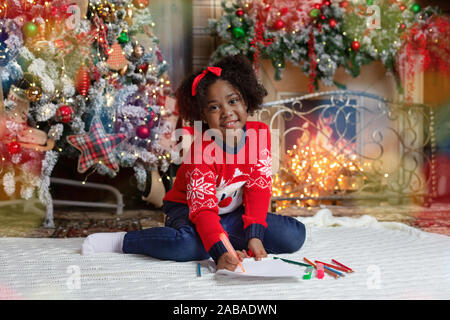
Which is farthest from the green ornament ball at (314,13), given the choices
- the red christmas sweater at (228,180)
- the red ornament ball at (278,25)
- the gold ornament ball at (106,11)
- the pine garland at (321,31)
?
the red christmas sweater at (228,180)

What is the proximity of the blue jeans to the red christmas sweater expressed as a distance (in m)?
0.05

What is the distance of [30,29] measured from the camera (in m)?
1.71

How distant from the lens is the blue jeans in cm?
119

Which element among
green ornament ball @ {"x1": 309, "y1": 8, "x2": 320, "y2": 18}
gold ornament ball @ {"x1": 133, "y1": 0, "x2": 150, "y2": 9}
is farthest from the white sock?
green ornament ball @ {"x1": 309, "y1": 8, "x2": 320, "y2": 18}

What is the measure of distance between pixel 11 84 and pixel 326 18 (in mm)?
1641

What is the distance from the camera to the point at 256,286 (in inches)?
38.0

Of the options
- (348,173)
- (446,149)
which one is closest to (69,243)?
(348,173)

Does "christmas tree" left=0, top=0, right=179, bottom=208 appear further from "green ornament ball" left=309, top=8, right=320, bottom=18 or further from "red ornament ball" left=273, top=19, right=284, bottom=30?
"green ornament ball" left=309, top=8, right=320, bottom=18

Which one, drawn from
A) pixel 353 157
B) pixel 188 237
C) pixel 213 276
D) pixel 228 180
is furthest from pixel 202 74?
pixel 353 157

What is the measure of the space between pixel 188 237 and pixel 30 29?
43.8 inches

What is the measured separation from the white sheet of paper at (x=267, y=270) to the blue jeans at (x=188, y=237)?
0.17 meters

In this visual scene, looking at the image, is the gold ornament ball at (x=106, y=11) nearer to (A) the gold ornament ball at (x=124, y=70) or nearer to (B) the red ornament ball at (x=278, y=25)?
(A) the gold ornament ball at (x=124, y=70)

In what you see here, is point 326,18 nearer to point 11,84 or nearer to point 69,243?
point 11,84
